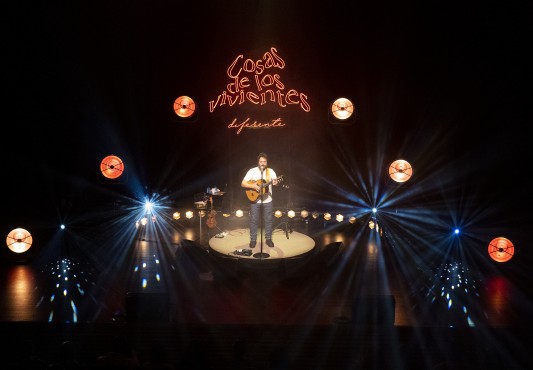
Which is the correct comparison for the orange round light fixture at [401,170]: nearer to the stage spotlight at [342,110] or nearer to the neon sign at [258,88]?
the stage spotlight at [342,110]

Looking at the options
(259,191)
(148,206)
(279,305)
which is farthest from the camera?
(148,206)

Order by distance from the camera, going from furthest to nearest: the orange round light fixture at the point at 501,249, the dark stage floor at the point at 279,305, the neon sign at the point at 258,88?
the neon sign at the point at 258,88
the orange round light fixture at the point at 501,249
the dark stage floor at the point at 279,305

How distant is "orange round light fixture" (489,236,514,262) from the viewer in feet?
25.4

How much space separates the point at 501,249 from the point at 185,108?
8.50 meters

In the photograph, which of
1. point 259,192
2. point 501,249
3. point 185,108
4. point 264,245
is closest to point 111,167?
point 185,108

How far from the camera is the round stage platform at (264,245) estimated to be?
24.9 feet

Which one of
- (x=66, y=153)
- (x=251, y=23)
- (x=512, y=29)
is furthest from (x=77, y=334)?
(x=512, y=29)

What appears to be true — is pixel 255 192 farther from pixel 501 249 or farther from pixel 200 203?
pixel 501 249

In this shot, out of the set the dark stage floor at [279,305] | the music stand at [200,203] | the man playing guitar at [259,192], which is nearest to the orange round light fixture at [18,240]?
the dark stage floor at [279,305]

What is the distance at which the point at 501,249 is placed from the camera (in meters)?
7.78

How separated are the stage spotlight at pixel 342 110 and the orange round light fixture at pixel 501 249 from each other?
4884 millimetres

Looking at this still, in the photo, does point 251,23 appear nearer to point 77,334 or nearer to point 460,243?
point 460,243

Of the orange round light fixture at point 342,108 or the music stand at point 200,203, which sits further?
the orange round light fixture at point 342,108

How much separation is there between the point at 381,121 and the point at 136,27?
299 inches
